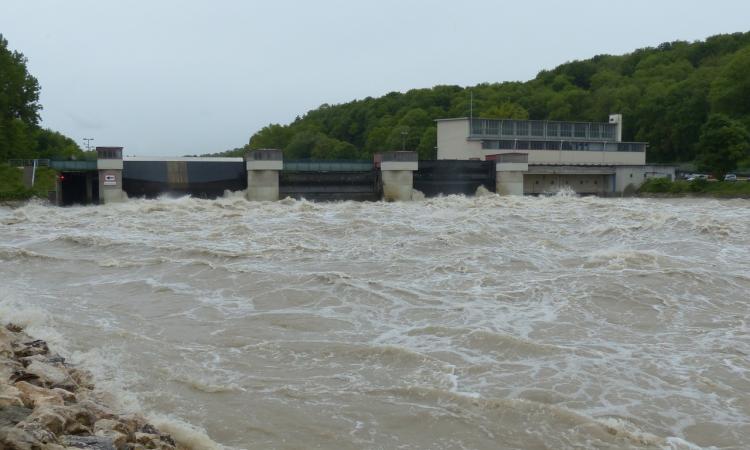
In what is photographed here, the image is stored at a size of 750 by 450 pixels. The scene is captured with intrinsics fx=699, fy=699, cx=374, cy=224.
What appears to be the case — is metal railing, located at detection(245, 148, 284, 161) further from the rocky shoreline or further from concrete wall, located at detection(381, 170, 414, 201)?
the rocky shoreline

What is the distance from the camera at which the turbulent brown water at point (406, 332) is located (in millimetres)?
7074

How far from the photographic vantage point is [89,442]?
5145mm

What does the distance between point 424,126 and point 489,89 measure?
52.8 feet

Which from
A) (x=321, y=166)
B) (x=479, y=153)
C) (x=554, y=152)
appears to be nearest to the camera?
(x=321, y=166)

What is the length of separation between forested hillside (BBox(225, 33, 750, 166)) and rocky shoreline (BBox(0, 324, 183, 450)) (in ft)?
167

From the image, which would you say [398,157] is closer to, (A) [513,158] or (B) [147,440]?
(A) [513,158]

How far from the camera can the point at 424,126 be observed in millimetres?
92938

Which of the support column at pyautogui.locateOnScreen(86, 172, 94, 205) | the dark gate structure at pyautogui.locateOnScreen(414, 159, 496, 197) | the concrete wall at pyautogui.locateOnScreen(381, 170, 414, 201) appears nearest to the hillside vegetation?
the support column at pyautogui.locateOnScreen(86, 172, 94, 205)

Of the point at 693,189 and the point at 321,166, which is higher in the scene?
the point at 321,166

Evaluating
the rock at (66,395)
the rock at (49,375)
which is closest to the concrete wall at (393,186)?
the rock at (49,375)

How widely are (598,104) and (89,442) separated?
84.0m

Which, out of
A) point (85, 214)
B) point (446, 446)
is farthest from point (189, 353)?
point (85, 214)

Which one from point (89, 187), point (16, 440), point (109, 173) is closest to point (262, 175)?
point (109, 173)

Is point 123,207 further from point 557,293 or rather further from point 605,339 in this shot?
point 605,339
